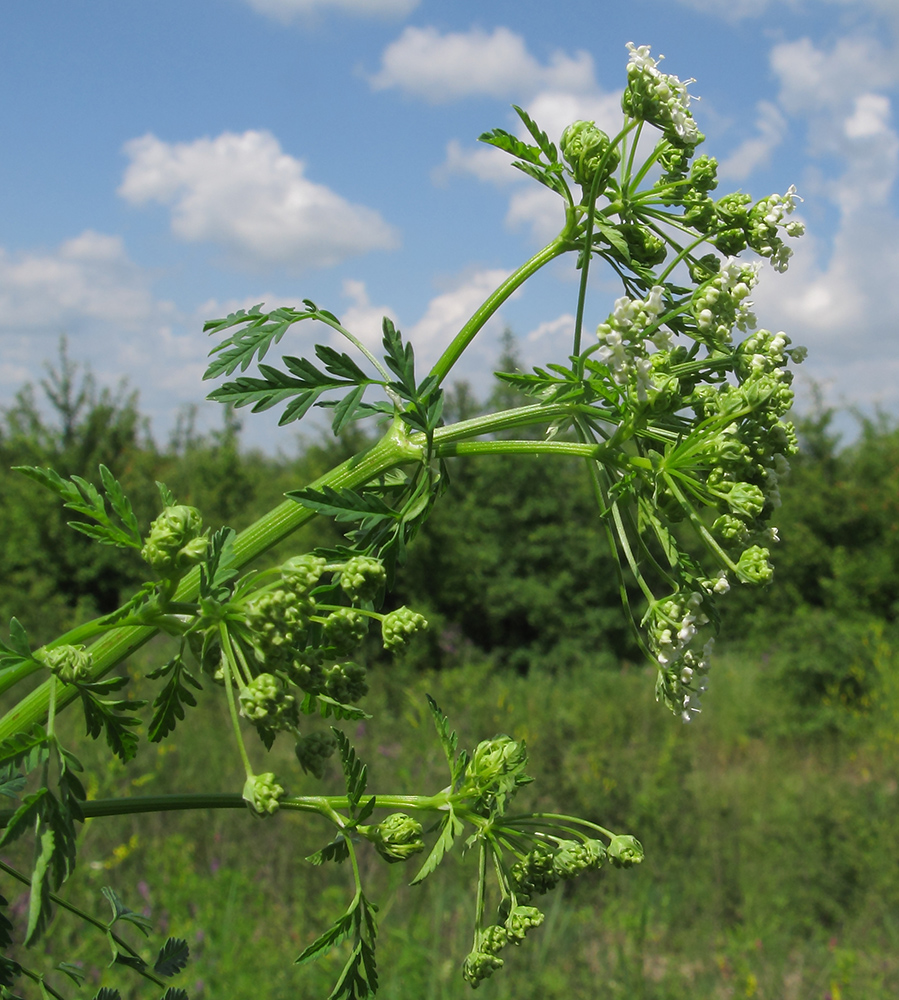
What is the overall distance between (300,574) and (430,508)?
0.40m

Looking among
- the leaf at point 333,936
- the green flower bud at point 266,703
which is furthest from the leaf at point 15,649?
the leaf at point 333,936

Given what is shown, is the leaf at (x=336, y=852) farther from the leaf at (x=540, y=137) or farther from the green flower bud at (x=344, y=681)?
the leaf at (x=540, y=137)

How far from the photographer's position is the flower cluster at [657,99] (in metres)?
1.89

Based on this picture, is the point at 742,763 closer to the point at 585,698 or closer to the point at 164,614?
the point at 585,698

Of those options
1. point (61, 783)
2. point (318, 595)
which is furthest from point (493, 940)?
point (61, 783)

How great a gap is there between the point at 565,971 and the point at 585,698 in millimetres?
7806

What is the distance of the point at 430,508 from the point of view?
5.69 ft

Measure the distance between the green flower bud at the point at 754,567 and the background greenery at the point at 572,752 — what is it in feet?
13.8

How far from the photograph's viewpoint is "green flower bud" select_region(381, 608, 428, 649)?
156cm

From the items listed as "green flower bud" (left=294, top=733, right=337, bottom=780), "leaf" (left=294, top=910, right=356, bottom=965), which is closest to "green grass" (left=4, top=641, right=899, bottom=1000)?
"leaf" (left=294, top=910, right=356, bottom=965)

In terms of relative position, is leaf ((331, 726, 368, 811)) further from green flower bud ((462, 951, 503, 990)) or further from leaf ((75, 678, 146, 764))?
green flower bud ((462, 951, 503, 990))

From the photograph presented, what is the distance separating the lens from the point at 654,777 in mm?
11797

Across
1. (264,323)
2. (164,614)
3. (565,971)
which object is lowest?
(565,971)

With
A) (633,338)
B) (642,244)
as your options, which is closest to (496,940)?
(633,338)
